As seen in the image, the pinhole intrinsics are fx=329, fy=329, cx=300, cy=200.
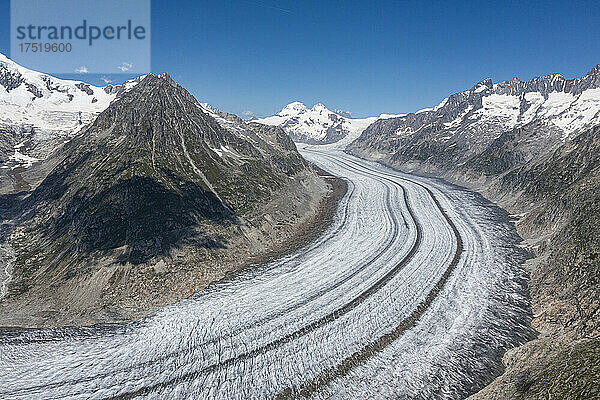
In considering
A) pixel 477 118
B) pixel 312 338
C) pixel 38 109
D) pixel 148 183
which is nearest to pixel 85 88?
pixel 38 109

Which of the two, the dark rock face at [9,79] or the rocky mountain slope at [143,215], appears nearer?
the rocky mountain slope at [143,215]

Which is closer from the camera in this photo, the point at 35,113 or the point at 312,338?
the point at 312,338

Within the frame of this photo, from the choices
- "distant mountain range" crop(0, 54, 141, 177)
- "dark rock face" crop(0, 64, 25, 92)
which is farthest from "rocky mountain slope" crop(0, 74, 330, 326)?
"dark rock face" crop(0, 64, 25, 92)

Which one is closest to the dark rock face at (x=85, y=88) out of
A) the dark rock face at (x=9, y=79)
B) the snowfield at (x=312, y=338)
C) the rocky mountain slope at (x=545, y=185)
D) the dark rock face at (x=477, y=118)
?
the dark rock face at (x=9, y=79)

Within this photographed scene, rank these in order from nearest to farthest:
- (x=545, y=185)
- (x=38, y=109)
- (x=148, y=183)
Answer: (x=148, y=183) < (x=545, y=185) < (x=38, y=109)

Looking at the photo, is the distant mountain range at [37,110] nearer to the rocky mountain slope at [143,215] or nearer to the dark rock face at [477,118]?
the rocky mountain slope at [143,215]

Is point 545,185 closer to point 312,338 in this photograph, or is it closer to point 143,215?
point 312,338
